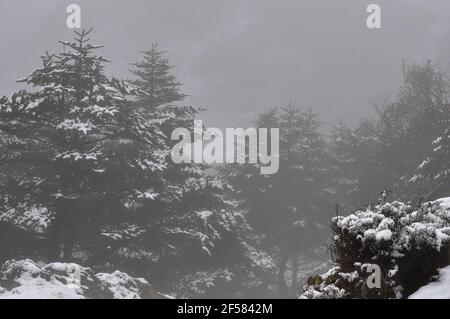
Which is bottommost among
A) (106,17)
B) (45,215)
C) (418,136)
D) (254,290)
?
(254,290)

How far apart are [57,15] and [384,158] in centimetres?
10809

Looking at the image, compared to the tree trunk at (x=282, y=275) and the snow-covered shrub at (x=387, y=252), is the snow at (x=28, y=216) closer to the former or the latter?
the snow-covered shrub at (x=387, y=252)

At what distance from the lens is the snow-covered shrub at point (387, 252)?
6.80 metres

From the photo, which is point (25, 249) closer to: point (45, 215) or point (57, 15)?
point (45, 215)

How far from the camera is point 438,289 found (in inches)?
252

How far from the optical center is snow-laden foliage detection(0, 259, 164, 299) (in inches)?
340

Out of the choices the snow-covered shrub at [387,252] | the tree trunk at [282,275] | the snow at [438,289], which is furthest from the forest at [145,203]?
the tree trunk at [282,275]

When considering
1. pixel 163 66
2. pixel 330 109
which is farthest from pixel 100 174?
pixel 330 109

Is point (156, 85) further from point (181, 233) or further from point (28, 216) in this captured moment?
point (28, 216)

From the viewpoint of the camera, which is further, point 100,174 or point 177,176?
point 177,176

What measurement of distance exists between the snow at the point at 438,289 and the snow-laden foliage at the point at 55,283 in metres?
5.39

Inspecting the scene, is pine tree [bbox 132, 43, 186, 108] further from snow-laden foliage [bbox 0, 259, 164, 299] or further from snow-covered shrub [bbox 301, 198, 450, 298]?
snow-covered shrub [bbox 301, 198, 450, 298]

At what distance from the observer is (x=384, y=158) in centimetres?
3019

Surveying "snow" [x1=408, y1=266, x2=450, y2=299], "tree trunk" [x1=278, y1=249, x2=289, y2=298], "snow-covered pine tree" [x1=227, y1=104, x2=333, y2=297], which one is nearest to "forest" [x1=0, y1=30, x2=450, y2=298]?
"snow" [x1=408, y1=266, x2=450, y2=299]
